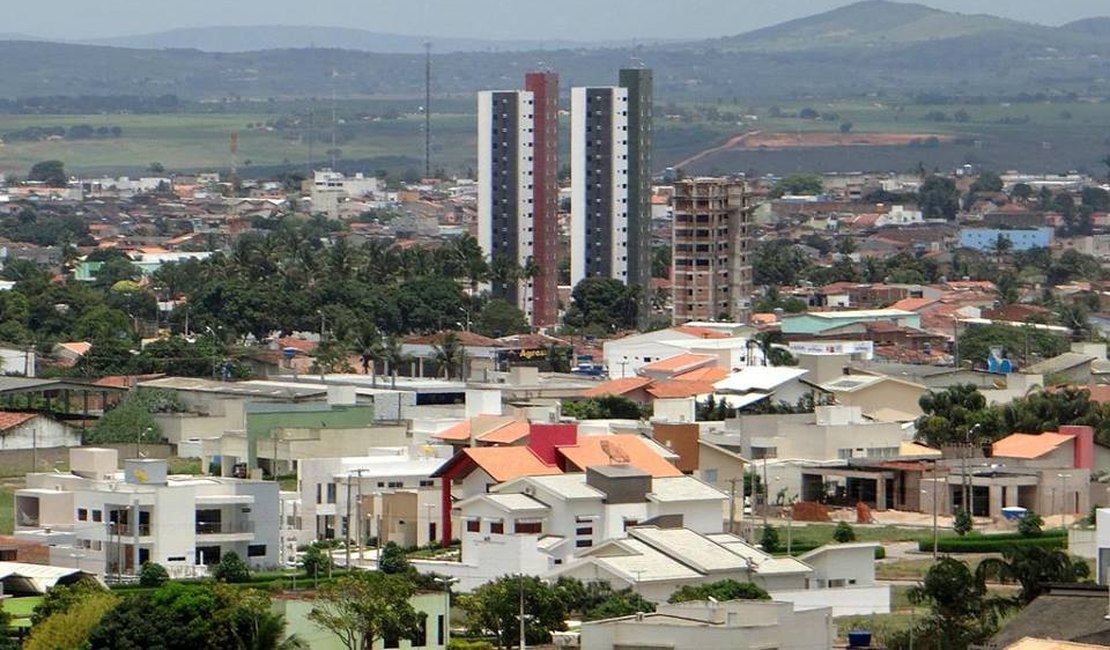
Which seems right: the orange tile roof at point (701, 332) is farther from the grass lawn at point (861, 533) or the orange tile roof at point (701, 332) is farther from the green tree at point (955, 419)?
the grass lawn at point (861, 533)

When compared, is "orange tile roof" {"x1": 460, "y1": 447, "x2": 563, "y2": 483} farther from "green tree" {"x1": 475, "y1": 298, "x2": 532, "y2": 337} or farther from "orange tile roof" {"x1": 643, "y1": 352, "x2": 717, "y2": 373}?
"green tree" {"x1": 475, "y1": 298, "x2": 532, "y2": 337}

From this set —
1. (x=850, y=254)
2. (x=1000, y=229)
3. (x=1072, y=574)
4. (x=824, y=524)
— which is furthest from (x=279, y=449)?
(x=1000, y=229)

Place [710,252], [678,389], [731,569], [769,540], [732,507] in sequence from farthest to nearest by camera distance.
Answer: [710,252], [678,389], [732,507], [769,540], [731,569]

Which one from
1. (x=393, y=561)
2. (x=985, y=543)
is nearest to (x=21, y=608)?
(x=393, y=561)

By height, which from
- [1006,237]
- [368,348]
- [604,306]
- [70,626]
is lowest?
[1006,237]

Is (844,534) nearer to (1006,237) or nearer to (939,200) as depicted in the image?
(1006,237)

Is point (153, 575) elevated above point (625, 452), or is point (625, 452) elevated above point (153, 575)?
point (625, 452)

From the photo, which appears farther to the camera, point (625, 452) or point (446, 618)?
point (625, 452)

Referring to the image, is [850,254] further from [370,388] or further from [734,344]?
[370,388]
